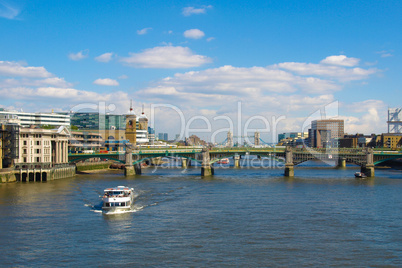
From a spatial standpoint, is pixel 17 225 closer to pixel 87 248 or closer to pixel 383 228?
pixel 87 248

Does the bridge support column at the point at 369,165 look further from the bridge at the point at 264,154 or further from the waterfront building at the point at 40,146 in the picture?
the waterfront building at the point at 40,146

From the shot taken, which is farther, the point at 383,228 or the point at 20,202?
the point at 20,202

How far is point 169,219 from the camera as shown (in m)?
49.7

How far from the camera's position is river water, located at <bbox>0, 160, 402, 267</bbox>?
1368 inches

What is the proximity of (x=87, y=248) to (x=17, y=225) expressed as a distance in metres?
13.0

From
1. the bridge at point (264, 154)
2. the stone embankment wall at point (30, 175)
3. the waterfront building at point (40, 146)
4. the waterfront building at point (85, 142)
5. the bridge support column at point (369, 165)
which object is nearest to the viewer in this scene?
the stone embankment wall at point (30, 175)

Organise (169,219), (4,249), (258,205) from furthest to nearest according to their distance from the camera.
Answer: (258,205)
(169,219)
(4,249)

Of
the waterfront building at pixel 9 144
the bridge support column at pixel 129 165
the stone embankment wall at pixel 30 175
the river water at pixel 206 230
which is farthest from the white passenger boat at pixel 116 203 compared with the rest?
the bridge support column at pixel 129 165

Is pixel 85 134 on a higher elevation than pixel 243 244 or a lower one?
higher

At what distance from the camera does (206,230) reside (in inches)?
1726

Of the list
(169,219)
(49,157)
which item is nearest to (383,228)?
(169,219)

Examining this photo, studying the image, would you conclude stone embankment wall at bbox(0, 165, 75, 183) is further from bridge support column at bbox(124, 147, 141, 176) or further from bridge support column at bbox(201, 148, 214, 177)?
bridge support column at bbox(201, 148, 214, 177)

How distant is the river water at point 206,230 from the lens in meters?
34.8

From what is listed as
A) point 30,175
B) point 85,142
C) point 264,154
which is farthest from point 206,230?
point 85,142
